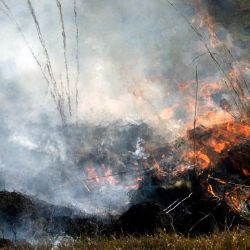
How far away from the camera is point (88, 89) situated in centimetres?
1192

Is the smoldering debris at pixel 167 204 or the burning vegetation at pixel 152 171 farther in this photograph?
the burning vegetation at pixel 152 171

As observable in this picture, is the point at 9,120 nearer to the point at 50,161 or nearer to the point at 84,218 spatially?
the point at 50,161

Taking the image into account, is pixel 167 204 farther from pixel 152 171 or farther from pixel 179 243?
pixel 179 243

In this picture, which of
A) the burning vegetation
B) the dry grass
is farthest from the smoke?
the dry grass

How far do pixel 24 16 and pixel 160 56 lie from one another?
420 cm

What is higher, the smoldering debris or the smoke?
the smoke

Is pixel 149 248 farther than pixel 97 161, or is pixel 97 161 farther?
pixel 97 161

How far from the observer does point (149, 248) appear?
3.69 meters

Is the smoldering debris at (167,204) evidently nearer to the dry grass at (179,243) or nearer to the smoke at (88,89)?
the smoke at (88,89)

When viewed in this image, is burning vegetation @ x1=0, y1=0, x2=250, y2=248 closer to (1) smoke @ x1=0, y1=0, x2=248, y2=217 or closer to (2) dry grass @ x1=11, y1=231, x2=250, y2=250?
(1) smoke @ x1=0, y1=0, x2=248, y2=217

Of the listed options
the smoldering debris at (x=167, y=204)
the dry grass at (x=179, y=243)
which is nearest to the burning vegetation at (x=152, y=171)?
the smoldering debris at (x=167, y=204)

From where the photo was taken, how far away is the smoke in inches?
375

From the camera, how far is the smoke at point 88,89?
9.52 meters

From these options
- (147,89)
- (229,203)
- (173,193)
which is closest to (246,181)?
(229,203)
